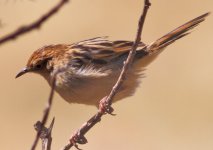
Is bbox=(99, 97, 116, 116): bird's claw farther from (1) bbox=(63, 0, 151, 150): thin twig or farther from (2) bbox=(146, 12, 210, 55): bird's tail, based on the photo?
(2) bbox=(146, 12, 210, 55): bird's tail

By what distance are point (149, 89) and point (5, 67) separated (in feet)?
10.1

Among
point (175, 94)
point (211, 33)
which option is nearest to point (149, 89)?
point (175, 94)

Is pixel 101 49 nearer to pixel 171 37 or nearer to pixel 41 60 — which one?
pixel 41 60

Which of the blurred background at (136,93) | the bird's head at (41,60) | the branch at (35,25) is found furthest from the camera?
the blurred background at (136,93)

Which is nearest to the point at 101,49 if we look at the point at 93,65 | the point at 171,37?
the point at 93,65

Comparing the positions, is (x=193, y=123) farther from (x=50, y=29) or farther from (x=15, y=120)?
(x=50, y=29)

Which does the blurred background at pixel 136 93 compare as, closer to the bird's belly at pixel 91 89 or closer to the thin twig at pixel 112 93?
the bird's belly at pixel 91 89

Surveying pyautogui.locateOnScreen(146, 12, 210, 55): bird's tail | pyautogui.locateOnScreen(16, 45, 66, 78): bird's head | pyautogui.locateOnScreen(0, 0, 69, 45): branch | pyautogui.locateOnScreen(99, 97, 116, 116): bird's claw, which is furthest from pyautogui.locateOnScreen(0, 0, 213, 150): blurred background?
pyautogui.locateOnScreen(0, 0, 69, 45): branch

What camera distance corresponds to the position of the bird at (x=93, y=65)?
19.2ft

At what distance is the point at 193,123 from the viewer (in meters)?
12.5

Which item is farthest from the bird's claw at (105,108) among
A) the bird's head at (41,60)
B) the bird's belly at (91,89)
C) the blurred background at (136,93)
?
the blurred background at (136,93)

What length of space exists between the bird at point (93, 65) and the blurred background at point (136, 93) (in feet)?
18.6

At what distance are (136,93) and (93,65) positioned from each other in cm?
741

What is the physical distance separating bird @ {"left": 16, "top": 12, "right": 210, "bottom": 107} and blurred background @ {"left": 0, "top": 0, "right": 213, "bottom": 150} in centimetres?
566
